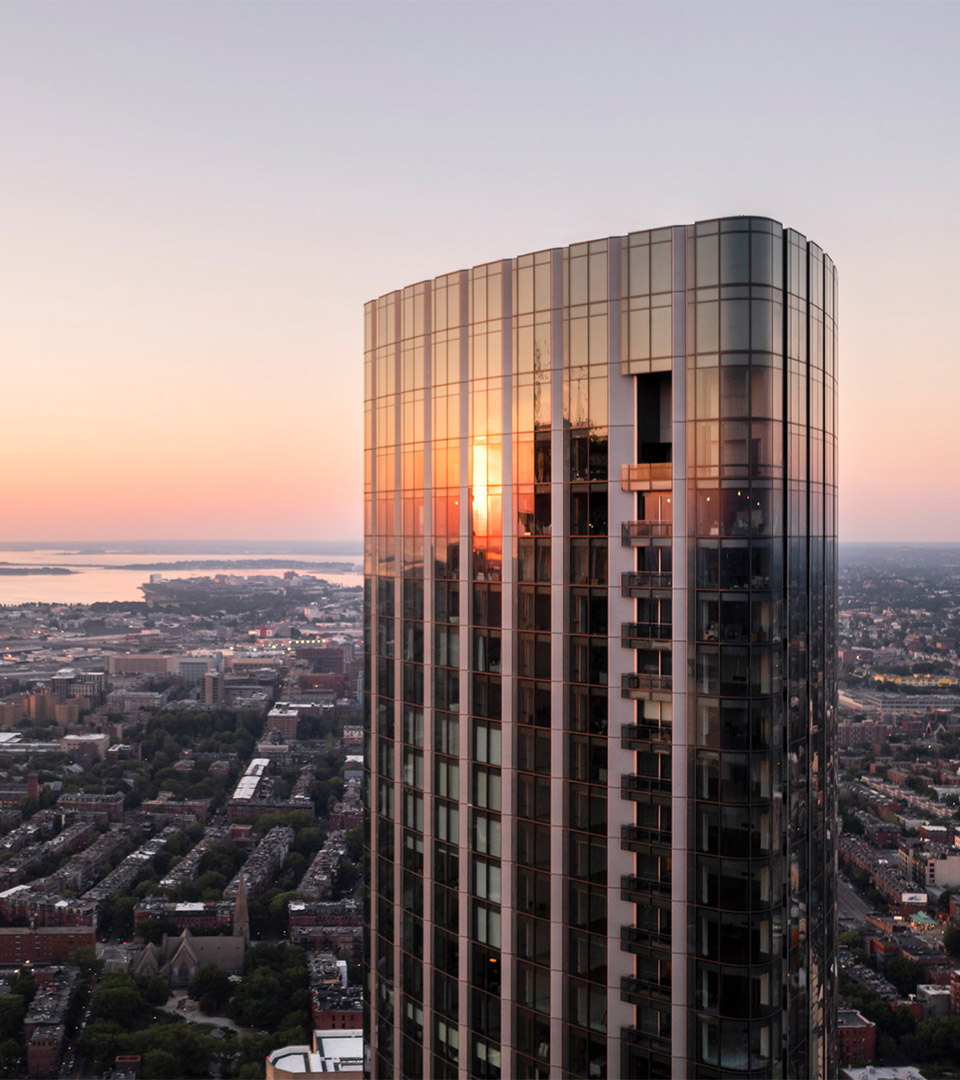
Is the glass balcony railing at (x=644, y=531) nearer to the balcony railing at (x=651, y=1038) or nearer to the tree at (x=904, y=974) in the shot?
the balcony railing at (x=651, y=1038)

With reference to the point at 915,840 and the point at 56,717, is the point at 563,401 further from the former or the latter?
the point at 56,717

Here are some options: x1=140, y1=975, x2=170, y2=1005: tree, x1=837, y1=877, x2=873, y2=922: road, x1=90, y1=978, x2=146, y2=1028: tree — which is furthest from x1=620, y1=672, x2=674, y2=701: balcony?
x1=837, y1=877, x2=873, y2=922: road

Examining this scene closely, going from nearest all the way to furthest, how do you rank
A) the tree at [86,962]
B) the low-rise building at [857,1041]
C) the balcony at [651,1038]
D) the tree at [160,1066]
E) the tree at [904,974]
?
the balcony at [651,1038] → the tree at [160,1066] → the low-rise building at [857,1041] → the tree at [904,974] → the tree at [86,962]

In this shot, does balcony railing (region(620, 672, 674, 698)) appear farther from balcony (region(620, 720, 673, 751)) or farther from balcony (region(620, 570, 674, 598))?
balcony (region(620, 570, 674, 598))

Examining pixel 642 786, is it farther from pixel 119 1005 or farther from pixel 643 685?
pixel 119 1005

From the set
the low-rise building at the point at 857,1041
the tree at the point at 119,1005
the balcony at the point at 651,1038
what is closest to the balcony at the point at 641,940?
the balcony at the point at 651,1038

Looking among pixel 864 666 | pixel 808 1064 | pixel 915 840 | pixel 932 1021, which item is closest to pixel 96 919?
pixel 932 1021
